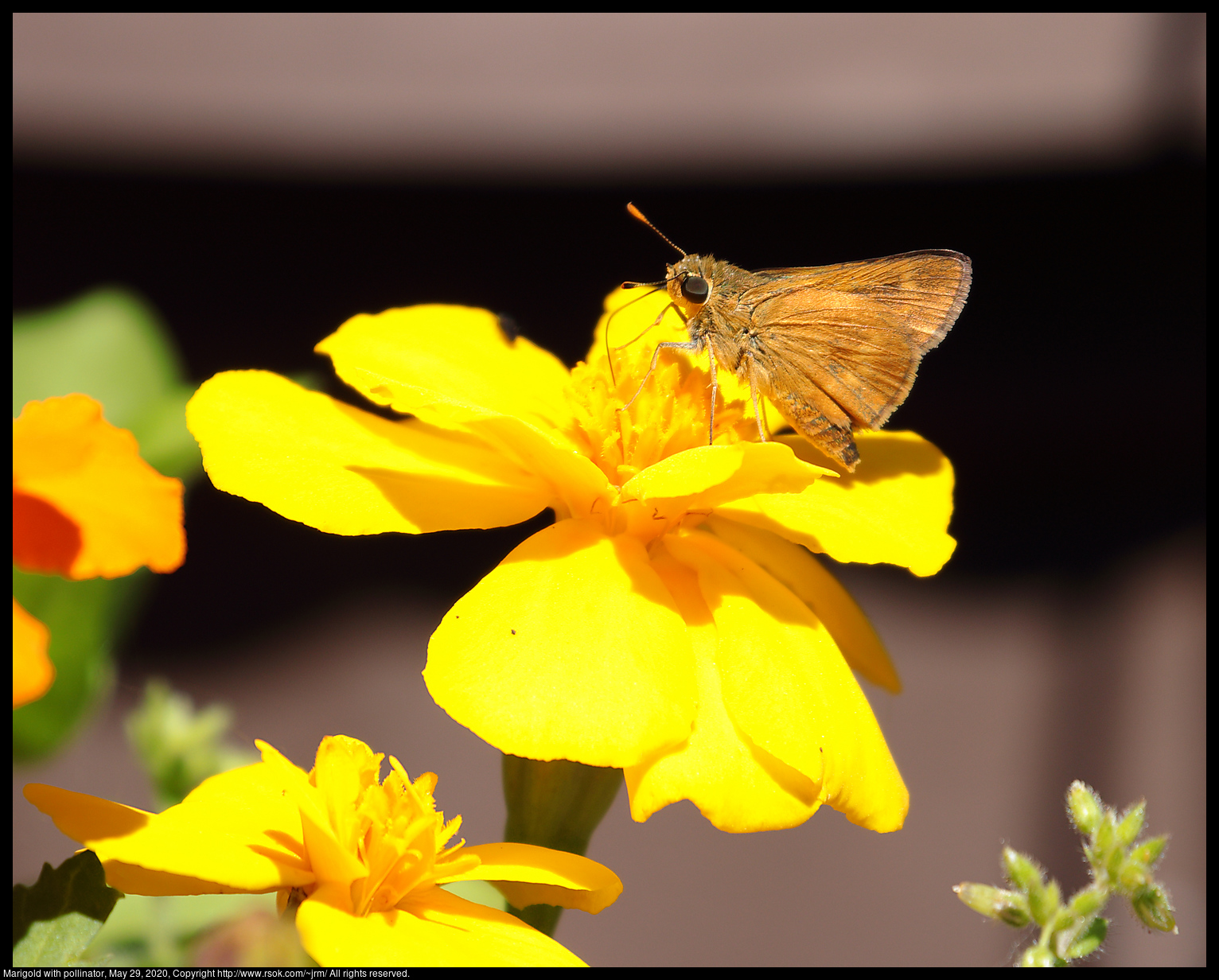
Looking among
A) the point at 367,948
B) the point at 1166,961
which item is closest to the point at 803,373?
the point at 367,948

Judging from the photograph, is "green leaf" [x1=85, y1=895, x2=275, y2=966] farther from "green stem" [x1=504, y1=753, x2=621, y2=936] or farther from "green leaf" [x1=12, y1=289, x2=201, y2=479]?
"green leaf" [x1=12, y1=289, x2=201, y2=479]

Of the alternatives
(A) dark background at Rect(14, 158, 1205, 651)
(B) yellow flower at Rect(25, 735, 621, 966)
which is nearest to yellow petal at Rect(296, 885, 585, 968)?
(B) yellow flower at Rect(25, 735, 621, 966)

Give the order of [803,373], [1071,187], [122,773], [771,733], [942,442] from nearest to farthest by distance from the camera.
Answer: [771,733] → [803,373] → [122,773] → [1071,187] → [942,442]

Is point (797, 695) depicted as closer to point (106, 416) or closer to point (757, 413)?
point (757, 413)

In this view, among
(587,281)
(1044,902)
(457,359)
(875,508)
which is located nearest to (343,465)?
(457,359)

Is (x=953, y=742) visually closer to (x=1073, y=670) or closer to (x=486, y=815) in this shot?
(x=1073, y=670)

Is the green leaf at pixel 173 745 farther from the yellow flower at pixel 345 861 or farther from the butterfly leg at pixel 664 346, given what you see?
the butterfly leg at pixel 664 346
